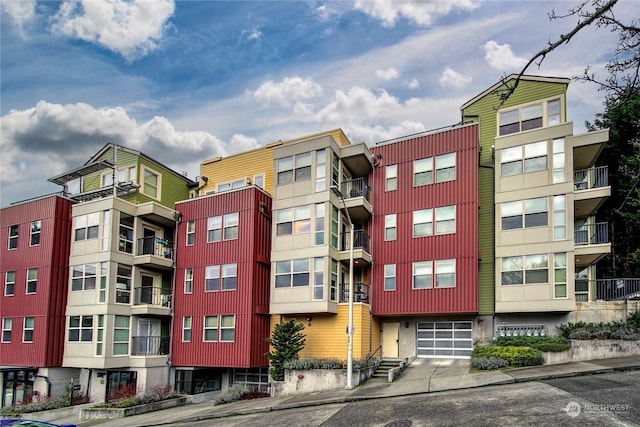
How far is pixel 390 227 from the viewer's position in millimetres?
25516

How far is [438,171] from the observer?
2480 cm

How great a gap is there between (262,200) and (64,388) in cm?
1387

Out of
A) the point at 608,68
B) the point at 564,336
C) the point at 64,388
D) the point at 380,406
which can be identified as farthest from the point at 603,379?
the point at 64,388

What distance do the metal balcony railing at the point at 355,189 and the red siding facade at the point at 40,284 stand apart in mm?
15180

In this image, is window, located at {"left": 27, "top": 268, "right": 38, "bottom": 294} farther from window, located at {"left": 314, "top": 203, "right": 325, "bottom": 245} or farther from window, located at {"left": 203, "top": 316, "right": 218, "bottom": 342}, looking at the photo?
window, located at {"left": 314, "top": 203, "right": 325, "bottom": 245}

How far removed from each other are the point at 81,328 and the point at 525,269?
70.1 ft

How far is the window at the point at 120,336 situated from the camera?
25750 millimetres

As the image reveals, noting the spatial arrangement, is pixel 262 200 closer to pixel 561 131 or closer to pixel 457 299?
pixel 457 299

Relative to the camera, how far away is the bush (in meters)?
Answer: 20.3

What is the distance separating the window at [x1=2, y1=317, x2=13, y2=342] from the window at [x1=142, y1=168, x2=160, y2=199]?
10042mm

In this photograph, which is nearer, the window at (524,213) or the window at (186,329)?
the window at (524,213)

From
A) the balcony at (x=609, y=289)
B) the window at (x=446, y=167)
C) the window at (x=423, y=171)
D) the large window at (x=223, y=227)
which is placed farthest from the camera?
the large window at (x=223, y=227)

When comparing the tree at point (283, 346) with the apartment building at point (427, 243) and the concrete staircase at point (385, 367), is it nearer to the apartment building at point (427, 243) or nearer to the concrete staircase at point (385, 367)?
the concrete staircase at point (385, 367)

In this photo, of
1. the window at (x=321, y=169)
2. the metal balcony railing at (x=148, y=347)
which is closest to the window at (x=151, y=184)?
the metal balcony railing at (x=148, y=347)
